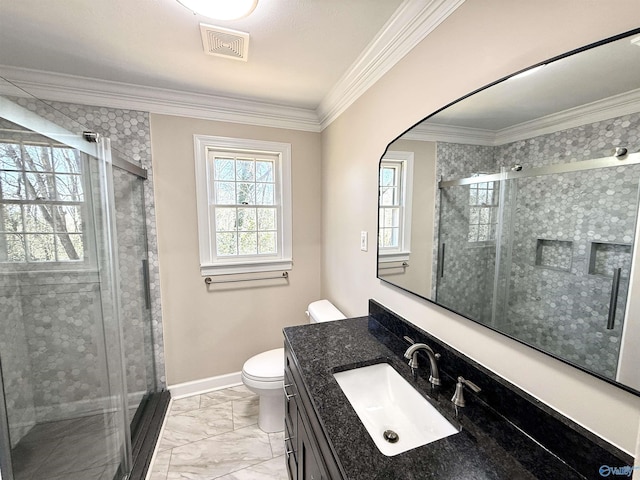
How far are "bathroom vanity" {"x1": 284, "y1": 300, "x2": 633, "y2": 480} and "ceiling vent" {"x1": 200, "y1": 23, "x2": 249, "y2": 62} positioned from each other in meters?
1.64

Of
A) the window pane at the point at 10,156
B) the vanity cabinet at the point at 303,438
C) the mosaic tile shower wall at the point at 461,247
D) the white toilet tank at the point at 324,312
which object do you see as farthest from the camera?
the white toilet tank at the point at 324,312

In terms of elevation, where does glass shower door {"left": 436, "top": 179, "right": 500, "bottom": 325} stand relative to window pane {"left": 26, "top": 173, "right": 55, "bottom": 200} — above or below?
below

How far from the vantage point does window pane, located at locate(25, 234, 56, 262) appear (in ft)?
4.81

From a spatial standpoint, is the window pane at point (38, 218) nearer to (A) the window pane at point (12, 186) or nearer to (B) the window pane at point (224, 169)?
(A) the window pane at point (12, 186)

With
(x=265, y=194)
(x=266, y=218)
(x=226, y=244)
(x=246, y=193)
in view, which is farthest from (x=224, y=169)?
(x=226, y=244)

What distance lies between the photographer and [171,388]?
2254 millimetres

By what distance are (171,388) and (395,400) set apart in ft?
6.75

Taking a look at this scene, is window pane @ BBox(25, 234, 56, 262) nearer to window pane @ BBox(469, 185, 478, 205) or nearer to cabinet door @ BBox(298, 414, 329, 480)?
cabinet door @ BBox(298, 414, 329, 480)

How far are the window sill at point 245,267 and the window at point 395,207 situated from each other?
45.8 inches

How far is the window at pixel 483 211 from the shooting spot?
886mm

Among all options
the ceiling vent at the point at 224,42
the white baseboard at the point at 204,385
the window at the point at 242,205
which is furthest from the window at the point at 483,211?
the white baseboard at the point at 204,385

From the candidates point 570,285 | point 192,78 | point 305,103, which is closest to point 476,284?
point 570,285

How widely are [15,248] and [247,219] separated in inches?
55.3

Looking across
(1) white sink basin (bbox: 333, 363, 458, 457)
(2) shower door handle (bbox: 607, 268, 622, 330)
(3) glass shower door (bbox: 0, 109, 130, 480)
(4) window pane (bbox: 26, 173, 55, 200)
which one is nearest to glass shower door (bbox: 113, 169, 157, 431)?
(3) glass shower door (bbox: 0, 109, 130, 480)
